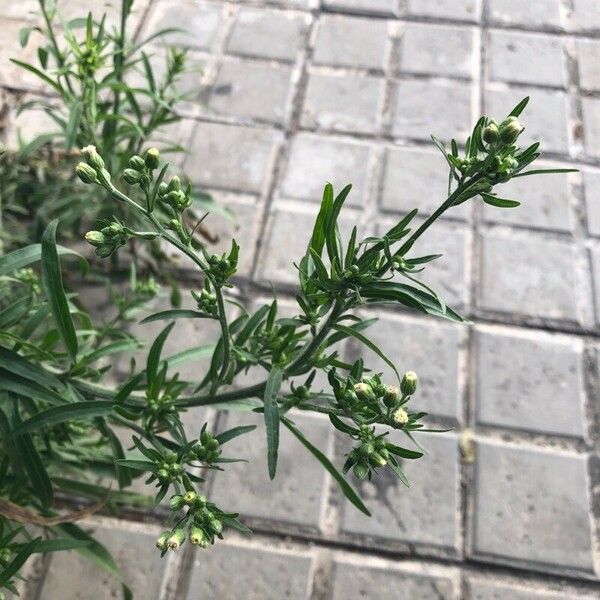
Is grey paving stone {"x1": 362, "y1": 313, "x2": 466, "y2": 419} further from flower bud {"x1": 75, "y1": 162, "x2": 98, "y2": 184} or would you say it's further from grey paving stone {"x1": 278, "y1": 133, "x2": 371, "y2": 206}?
flower bud {"x1": 75, "y1": 162, "x2": 98, "y2": 184}

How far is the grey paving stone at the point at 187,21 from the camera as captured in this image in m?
2.65

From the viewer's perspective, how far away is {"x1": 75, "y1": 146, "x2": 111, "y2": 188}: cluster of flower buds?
106 cm

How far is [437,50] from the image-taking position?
264 cm

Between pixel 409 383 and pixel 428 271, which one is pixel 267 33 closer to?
pixel 428 271

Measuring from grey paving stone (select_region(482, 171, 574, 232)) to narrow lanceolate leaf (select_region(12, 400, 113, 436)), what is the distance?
4.29ft

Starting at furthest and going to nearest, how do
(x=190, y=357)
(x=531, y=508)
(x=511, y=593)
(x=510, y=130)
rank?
(x=531, y=508)
(x=511, y=593)
(x=190, y=357)
(x=510, y=130)

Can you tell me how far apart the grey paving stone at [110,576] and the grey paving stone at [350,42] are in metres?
1.56

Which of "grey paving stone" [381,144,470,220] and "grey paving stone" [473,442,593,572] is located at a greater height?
"grey paving stone" [381,144,470,220]

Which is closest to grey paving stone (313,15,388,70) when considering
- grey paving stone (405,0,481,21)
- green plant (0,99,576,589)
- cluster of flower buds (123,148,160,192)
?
grey paving stone (405,0,481,21)

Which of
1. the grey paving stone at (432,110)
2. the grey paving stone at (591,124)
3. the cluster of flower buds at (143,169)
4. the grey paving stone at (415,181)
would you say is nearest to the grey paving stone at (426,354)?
the grey paving stone at (415,181)

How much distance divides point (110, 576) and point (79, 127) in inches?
38.5

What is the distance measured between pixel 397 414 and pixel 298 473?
905 millimetres

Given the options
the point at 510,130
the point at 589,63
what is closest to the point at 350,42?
the point at 589,63

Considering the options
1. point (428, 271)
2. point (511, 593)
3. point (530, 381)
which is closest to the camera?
point (511, 593)
